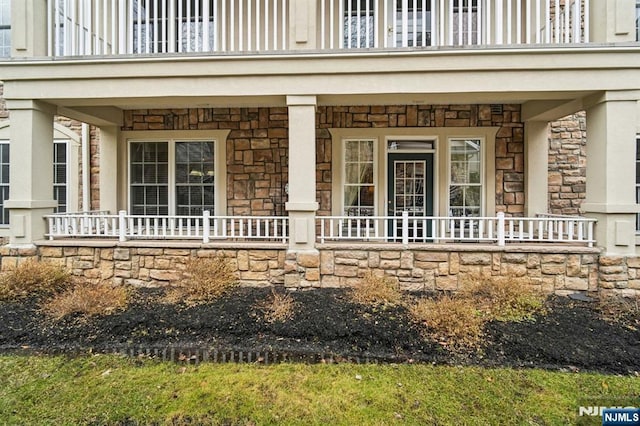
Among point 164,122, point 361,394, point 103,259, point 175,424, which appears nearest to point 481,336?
point 361,394

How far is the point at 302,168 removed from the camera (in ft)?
17.7

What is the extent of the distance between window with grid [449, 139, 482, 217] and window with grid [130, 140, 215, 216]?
16.9ft

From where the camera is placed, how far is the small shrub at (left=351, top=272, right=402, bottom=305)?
4.85 meters

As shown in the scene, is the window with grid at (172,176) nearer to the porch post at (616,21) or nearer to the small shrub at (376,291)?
the small shrub at (376,291)

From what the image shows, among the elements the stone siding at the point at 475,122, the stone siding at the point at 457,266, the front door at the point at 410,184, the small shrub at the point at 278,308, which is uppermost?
the stone siding at the point at 475,122

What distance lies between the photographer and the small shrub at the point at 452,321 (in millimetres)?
3842

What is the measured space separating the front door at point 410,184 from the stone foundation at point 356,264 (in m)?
1.91

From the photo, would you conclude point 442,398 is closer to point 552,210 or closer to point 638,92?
point 638,92

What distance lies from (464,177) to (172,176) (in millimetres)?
6273

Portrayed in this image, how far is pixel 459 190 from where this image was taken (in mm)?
7246

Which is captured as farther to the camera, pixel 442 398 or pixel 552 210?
pixel 552 210

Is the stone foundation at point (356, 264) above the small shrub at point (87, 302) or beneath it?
above

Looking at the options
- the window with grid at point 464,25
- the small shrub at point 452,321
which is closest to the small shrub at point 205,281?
the small shrub at point 452,321

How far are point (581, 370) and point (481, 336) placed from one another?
0.92m
